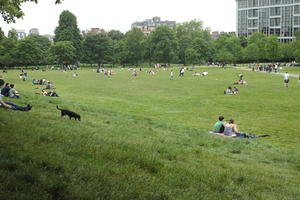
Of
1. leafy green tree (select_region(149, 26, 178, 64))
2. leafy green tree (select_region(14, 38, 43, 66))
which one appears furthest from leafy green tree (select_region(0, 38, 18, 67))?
leafy green tree (select_region(149, 26, 178, 64))

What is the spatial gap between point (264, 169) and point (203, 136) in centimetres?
414

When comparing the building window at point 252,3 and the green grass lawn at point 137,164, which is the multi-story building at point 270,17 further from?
the green grass lawn at point 137,164

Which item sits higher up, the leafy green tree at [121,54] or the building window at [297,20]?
the building window at [297,20]

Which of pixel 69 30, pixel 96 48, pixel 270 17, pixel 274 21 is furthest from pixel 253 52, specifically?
pixel 69 30

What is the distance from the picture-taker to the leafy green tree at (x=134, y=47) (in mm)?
111000

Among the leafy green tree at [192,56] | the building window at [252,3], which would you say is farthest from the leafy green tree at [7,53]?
the building window at [252,3]

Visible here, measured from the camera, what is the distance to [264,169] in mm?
8508

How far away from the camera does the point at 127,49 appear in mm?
111625

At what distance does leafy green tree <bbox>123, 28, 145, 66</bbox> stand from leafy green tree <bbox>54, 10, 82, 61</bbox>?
15933 mm

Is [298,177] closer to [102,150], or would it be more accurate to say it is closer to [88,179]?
[102,150]

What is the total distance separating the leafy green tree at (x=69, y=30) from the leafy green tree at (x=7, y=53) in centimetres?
1463

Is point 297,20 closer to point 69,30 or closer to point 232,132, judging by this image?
point 69,30

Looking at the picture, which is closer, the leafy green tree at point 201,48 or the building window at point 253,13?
the leafy green tree at point 201,48

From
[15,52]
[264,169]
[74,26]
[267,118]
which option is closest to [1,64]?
[15,52]
